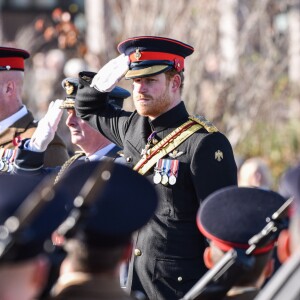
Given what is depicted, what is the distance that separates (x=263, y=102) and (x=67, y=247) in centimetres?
911

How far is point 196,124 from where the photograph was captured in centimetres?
658

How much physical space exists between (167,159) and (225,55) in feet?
21.9

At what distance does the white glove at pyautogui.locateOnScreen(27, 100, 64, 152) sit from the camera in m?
7.27

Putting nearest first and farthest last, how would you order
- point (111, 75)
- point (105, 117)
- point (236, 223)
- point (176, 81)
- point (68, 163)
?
point (236, 223), point (176, 81), point (111, 75), point (105, 117), point (68, 163)

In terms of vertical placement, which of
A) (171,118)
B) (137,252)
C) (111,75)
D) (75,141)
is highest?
(111,75)

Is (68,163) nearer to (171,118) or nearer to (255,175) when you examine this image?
(171,118)

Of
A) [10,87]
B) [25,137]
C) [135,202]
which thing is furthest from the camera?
[10,87]

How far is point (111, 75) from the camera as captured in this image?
682 centimetres

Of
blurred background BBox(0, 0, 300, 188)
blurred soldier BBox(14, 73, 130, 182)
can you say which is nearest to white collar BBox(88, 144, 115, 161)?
blurred soldier BBox(14, 73, 130, 182)

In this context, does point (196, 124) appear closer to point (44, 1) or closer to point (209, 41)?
point (209, 41)

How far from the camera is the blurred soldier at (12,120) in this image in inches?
307

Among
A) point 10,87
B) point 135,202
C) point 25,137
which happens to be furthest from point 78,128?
point 135,202

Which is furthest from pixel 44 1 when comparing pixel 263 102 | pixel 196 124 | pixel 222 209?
pixel 222 209

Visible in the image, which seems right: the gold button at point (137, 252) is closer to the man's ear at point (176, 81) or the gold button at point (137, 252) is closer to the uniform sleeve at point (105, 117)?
the uniform sleeve at point (105, 117)
